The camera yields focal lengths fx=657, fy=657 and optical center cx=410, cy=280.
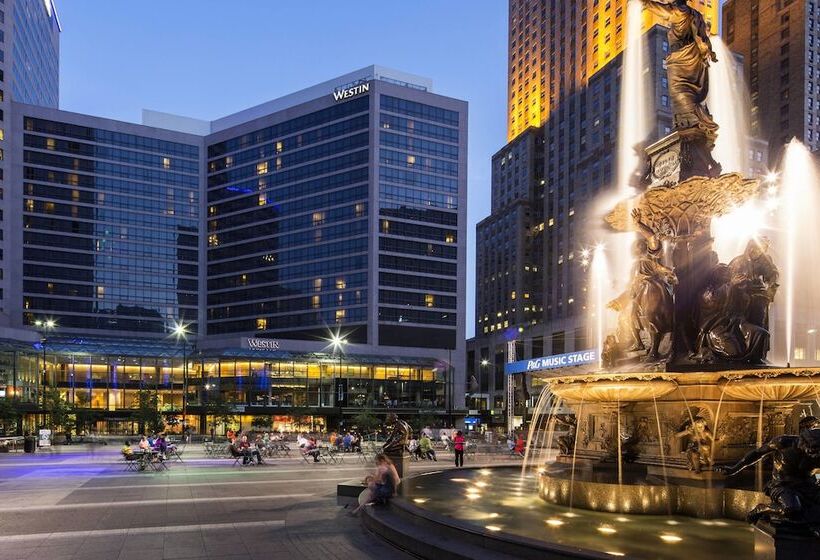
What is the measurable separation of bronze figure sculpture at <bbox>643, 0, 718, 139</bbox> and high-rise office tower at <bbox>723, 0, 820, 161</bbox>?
11769 cm

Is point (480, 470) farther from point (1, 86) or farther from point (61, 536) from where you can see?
point (1, 86)

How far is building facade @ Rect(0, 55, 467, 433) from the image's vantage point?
308ft

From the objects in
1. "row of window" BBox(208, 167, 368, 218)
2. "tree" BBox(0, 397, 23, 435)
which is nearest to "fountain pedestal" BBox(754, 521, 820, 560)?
"tree" BBox(0, 397, 23, 435)

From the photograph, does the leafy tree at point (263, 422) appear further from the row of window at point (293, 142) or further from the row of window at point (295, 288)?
the row of window at point (293, 142)

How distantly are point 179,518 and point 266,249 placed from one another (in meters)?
106

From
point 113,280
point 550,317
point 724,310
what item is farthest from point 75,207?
point 724,310

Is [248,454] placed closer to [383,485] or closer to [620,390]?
[383,485]

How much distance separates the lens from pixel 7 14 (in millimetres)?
99375

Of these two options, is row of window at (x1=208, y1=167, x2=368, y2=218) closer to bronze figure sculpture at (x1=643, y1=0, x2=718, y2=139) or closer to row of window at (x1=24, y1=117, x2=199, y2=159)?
row of window at (x1=24, y1=117, x2=199, y2=159)

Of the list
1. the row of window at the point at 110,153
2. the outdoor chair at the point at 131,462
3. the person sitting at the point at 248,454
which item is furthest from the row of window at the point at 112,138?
the person sitting at the point at 248,454

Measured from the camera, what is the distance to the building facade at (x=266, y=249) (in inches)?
3691

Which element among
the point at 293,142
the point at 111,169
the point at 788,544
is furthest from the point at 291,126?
the point at 788,544

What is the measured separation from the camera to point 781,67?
429ft

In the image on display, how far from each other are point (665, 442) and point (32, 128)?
4701 inches
